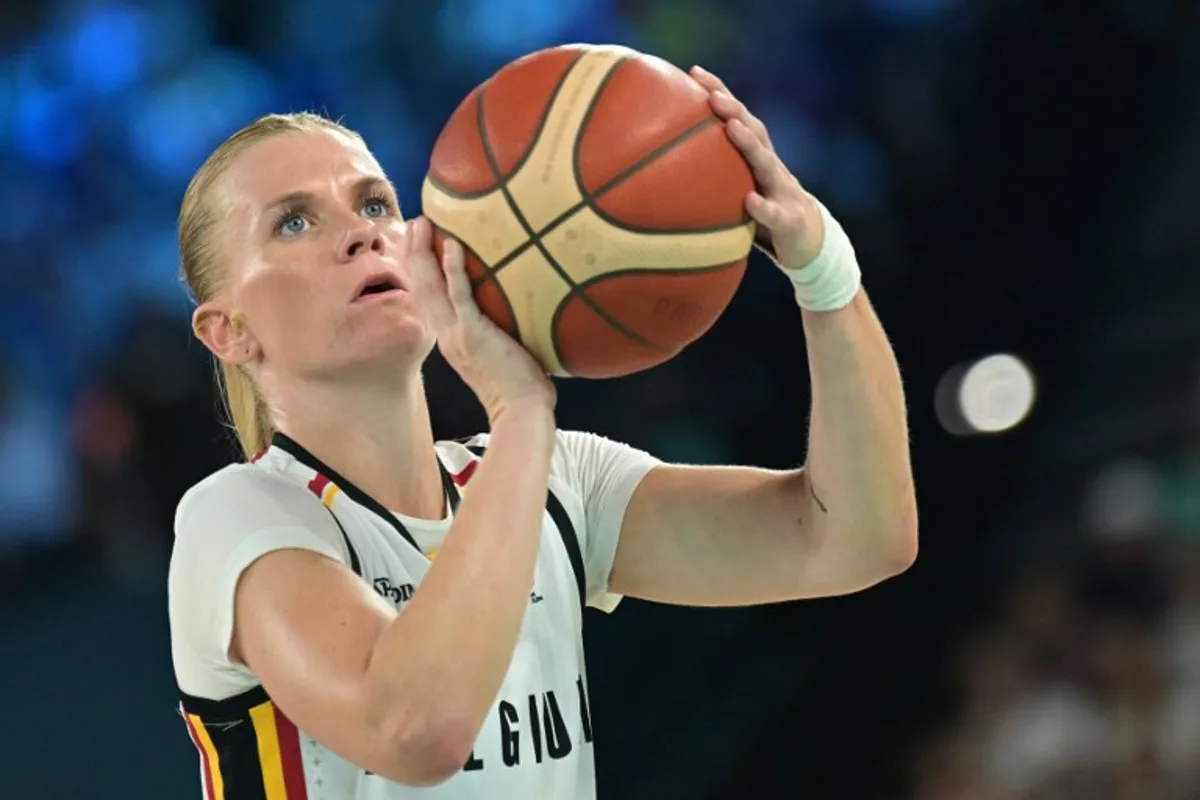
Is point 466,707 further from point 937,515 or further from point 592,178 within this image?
point 937,515

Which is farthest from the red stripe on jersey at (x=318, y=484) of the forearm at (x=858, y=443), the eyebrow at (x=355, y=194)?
the forearm at (x=858, y=443)

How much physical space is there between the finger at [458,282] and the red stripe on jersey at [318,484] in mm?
569

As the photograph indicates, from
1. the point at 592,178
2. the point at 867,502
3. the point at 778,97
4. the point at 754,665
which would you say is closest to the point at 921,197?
the point at 778,97

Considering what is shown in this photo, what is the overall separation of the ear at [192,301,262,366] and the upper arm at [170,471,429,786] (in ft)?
1.23

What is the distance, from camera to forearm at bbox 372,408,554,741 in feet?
7.00

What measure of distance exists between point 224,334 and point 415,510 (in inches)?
20.8

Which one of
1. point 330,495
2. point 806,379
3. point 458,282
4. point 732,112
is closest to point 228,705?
point 330,495

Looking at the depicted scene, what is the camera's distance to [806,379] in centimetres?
721

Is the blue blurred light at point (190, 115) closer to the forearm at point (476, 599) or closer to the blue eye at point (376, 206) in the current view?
the blue eye at point (376, 206)

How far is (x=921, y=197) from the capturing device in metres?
7.68

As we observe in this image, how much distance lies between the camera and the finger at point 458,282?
238 cm

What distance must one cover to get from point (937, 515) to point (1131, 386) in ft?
3.79

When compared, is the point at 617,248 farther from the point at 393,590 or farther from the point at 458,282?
the point at 393,590

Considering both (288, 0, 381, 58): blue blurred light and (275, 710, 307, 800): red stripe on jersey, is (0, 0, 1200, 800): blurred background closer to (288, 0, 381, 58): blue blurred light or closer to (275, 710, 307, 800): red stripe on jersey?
(288, 0, 381, 58): blue blurred light
